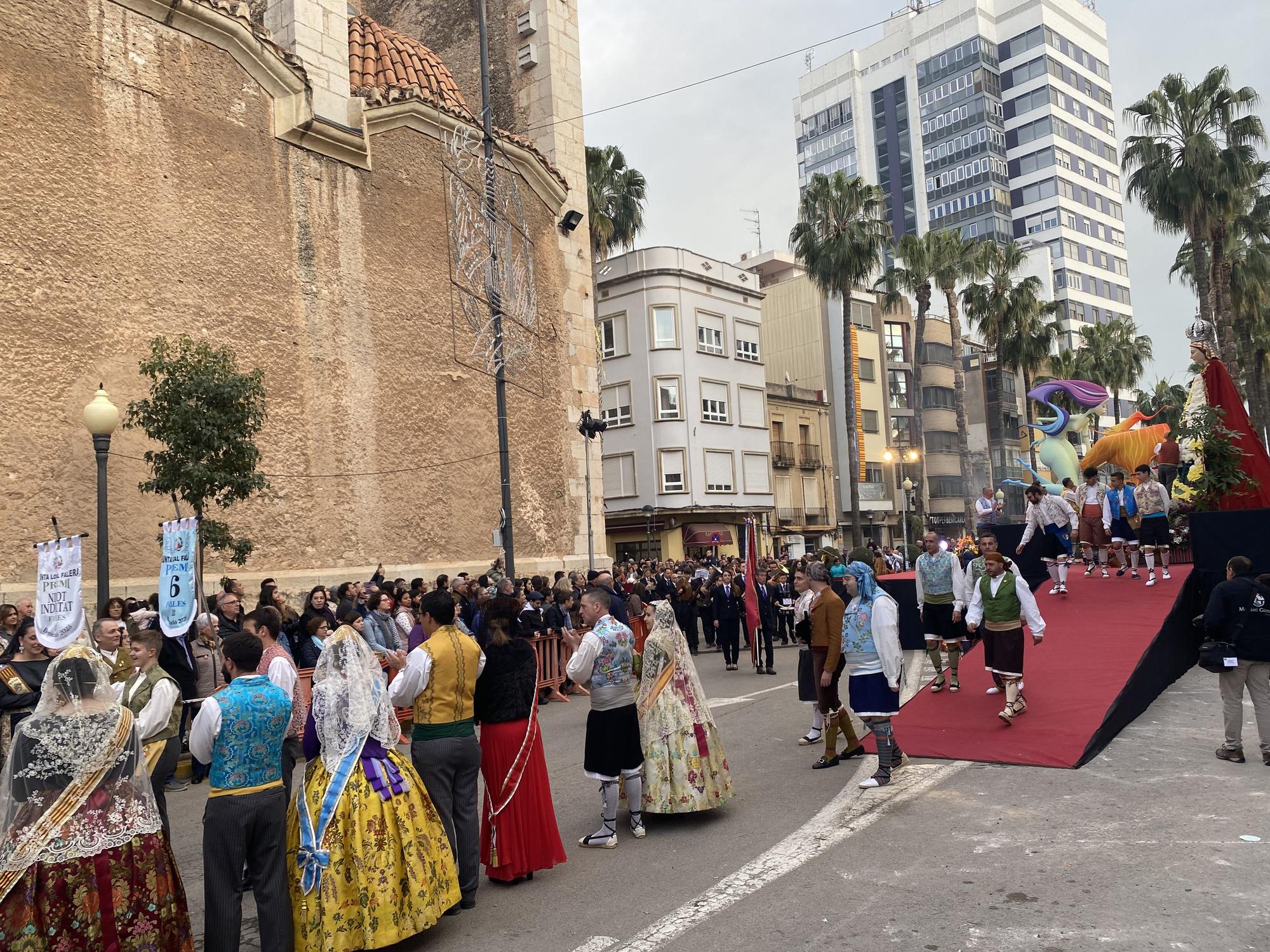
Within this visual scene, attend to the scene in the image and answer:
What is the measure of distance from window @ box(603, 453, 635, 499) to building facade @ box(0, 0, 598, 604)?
14.0 meters

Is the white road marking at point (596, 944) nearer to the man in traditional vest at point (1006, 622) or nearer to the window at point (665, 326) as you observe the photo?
the man in traditional vest at point (1006, 622)

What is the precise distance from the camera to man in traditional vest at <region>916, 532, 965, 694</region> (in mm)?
11148

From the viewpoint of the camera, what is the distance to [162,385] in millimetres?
13695

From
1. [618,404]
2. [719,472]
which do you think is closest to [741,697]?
[719,472]

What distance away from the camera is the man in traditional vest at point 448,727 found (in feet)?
19.3

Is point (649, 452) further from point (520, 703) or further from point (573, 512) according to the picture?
point (520, 703)

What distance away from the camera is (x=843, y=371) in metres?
50.6

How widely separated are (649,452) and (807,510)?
11.3 metres

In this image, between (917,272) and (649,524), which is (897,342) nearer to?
(917,272)

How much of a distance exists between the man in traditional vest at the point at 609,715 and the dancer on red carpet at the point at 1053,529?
367 inches

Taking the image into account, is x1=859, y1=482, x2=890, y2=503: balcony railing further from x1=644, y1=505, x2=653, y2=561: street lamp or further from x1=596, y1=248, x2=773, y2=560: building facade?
x1=644, y1=505, x2=653, y2=561: street lamp

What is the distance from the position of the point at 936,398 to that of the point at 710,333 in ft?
70.9

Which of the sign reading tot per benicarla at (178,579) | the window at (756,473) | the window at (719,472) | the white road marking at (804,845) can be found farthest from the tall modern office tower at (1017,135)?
the sign reading tot per benicarla at (178,579)

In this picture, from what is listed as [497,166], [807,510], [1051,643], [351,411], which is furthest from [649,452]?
[1051,643]
